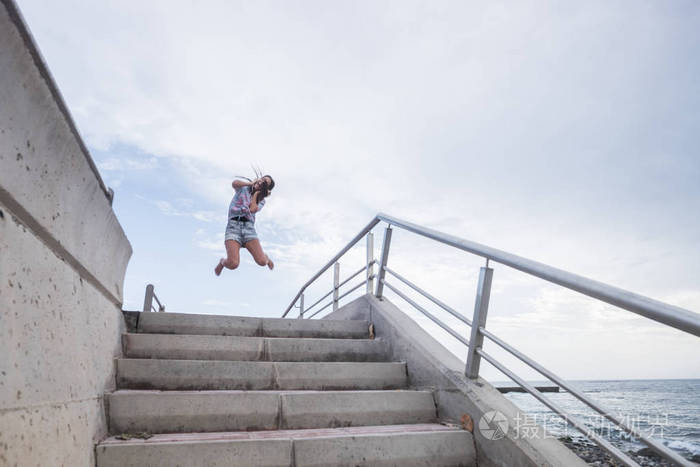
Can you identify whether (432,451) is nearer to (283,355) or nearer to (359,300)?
(283,355)

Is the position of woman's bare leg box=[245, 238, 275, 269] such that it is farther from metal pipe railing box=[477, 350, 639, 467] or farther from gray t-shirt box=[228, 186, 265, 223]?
metal pipe railing box=[477, 350, 639, 467]

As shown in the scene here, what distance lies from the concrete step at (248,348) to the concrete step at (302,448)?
3.29ft

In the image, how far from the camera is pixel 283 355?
365 centimetres

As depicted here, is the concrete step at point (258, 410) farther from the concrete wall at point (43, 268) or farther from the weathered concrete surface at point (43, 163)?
the weathered concrete surface at point (43, 163)

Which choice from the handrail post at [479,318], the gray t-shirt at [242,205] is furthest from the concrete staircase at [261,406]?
the gray t-shirt at [242,205]

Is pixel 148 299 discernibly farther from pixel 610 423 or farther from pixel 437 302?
pixel 610 423

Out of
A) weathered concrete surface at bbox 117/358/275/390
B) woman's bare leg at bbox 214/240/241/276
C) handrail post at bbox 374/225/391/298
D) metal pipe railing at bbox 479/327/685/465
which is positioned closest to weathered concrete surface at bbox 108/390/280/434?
weathered concrete surface at bbox 117/358/275/390

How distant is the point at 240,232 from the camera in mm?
6266

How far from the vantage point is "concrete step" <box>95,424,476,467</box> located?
7.22 ft

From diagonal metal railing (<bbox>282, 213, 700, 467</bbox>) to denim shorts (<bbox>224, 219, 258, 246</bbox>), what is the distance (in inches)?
84.0

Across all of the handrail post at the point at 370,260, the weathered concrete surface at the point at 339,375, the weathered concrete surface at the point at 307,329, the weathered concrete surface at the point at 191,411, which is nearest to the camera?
the weathered concrete surface at the point at 191,411

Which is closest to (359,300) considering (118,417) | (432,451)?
(432,451)

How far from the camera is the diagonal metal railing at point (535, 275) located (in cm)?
154

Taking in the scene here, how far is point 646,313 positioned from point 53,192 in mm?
2322
